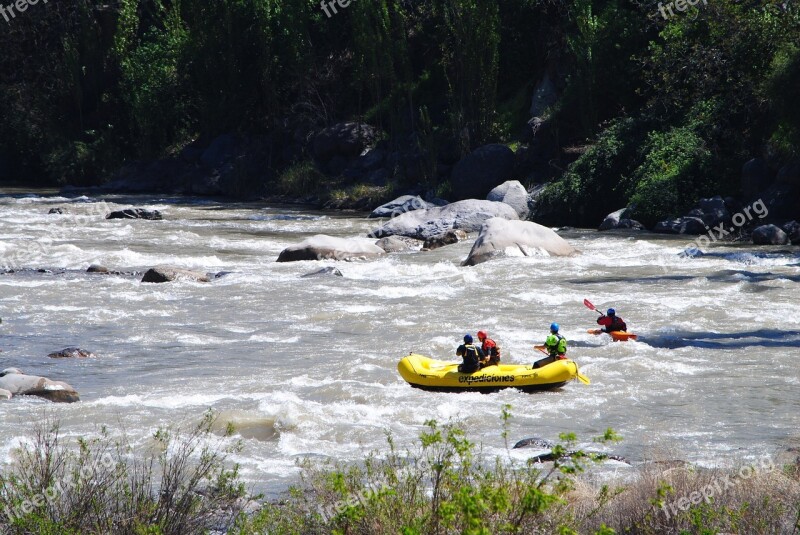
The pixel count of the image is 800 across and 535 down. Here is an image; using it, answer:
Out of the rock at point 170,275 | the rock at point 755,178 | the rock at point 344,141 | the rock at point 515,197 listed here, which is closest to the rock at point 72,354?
the rock at point 170,275

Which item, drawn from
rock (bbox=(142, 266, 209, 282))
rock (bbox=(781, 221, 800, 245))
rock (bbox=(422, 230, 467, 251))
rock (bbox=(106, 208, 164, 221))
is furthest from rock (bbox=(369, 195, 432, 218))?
rock (bbox=(142, 266, 209, 282))

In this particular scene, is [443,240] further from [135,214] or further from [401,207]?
[135,214]

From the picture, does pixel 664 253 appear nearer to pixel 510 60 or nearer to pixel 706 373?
pixel 706 373

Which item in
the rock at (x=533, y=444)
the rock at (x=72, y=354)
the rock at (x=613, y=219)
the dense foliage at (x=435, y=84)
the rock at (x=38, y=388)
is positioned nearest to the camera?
the rock at (x=533, y=444)

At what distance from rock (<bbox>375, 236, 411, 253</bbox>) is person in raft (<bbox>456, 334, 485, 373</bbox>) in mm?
10009

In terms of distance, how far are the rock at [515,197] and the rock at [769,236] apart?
20.7 feet

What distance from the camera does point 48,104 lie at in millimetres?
40344

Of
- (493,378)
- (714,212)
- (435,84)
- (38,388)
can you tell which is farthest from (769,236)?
(435,84)

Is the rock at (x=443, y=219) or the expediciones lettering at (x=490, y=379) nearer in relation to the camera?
the expediciones lettering at (x=490, y=379)

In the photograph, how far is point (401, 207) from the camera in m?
25.2

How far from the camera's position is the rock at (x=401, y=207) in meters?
25.0

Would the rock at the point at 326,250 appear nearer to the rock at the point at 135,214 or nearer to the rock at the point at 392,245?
the rock at the point at 392,245

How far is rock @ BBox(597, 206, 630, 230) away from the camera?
74.3 feet

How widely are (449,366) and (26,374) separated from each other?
14.0ft
